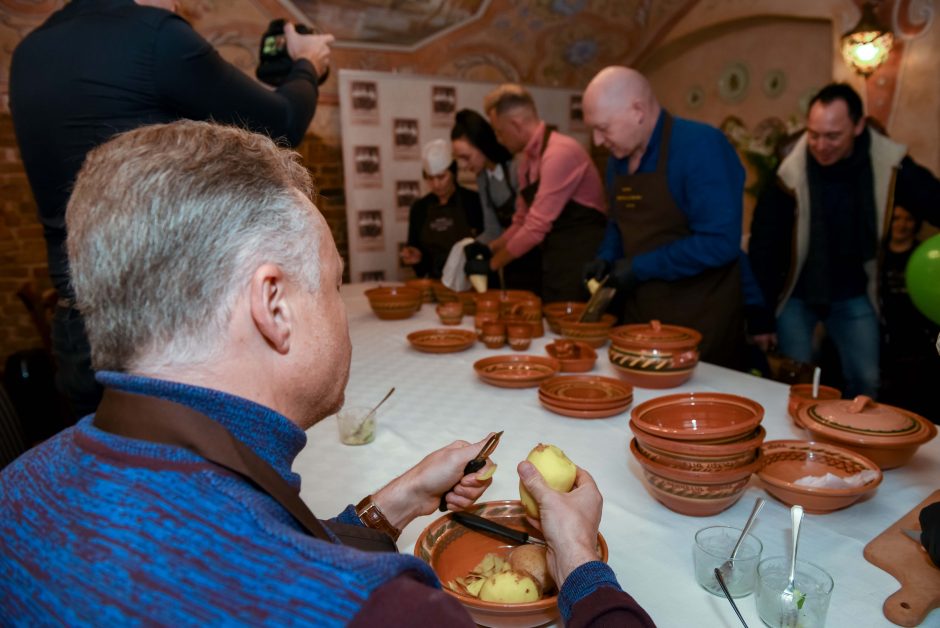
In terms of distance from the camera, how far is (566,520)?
97cm

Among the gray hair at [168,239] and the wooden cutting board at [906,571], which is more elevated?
the gray hair at [168,239]

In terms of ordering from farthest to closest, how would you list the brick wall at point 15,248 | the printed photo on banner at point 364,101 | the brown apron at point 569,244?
the printed photo on banner at point 364,101 → the brick wall at point 15,248 → the brown apron at point 569,244

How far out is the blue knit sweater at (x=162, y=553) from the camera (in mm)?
525

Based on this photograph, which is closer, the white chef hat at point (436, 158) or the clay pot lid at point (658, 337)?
the clay pot lid at point (658, 337)

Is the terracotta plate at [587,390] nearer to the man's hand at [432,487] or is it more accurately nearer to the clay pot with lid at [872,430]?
the clay pot with lid at [872,430]

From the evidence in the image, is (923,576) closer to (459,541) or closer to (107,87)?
(459,541)

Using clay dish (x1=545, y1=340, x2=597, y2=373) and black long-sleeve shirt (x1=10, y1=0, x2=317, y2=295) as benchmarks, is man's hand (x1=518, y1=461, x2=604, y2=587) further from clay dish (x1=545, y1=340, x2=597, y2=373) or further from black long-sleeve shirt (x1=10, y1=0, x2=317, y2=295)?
black long-sleeve shirt (x1=10, y1=0, x2=317, y2=295)

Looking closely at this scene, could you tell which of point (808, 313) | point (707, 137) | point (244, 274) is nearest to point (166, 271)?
point (244, 274)

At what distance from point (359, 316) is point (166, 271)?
260 centimetres

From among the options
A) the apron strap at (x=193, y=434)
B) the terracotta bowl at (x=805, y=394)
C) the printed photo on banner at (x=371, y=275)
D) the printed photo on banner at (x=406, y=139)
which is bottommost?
the printed photo on banner at (x=371, y=275)

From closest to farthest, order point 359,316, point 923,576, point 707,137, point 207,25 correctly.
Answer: point 923,576, point 707,137, point 359,316, point 207,25

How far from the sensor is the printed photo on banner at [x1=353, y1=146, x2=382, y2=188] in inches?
231

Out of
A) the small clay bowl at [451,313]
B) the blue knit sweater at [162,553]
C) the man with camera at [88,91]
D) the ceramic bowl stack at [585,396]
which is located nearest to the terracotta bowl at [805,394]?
the ceramic bowl stack at [585,396]

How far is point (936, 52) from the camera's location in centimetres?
448
